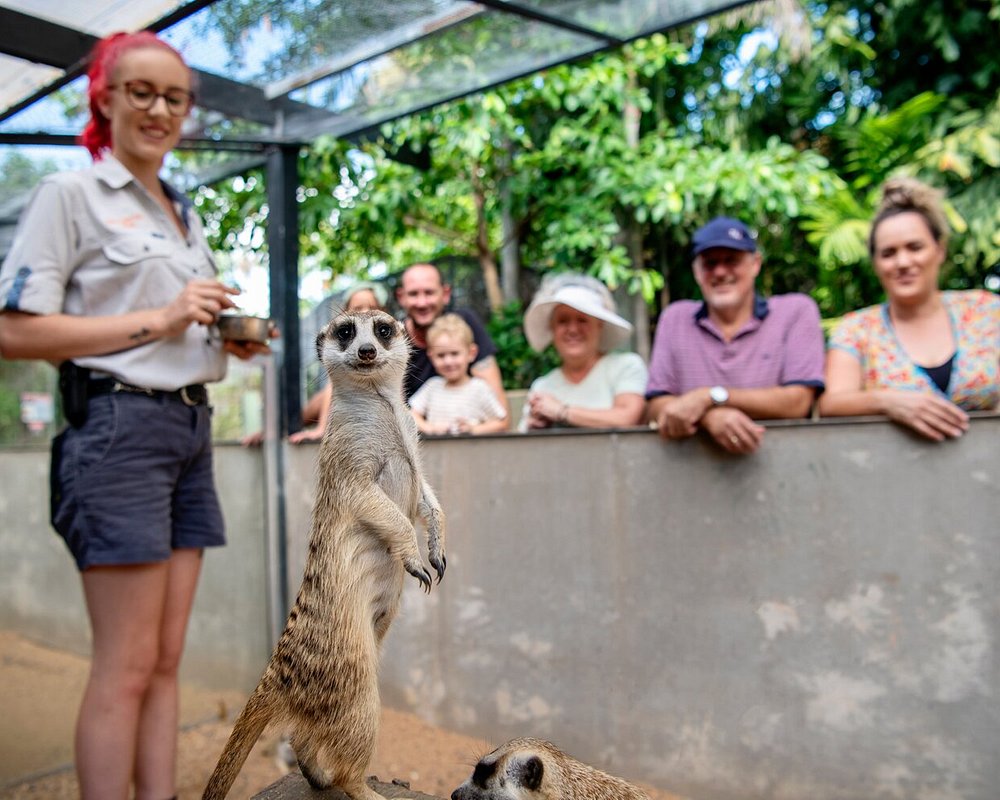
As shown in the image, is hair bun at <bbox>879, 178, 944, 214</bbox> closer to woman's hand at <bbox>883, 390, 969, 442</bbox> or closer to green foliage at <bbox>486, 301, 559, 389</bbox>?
woman's hand at <bbox>883, 390, 969, 442</bbox>

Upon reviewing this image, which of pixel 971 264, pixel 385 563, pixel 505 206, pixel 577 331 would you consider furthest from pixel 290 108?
pixel 971 264

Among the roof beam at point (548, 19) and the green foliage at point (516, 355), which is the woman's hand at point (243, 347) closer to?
the roof beam at point (548, 19)

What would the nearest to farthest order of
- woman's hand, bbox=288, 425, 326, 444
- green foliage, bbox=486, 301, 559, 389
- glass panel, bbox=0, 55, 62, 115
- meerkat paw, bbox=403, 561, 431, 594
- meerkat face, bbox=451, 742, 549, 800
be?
meerkat paw, bbox=403, 561, 431, 594
meerkat face, bbox=451, 742, 549, 800
glass panel, bbox=0, 55, 62, 115
woman's hand, bbox=288, 425, 326, 444
green foliage, bbox=486, 301, 559, 389

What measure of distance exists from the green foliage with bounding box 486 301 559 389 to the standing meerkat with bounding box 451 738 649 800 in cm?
491

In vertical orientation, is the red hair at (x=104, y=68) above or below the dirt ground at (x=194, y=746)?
above

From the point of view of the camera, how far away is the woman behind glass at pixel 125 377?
167cm

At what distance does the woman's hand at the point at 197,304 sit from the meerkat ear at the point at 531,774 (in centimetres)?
107

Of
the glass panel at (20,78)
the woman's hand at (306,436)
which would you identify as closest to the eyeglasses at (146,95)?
the glass panel at (20,78)

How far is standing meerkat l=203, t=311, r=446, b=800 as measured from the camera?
1224mm

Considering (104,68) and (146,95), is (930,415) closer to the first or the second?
(146,95)

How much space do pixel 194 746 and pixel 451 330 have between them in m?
2.19

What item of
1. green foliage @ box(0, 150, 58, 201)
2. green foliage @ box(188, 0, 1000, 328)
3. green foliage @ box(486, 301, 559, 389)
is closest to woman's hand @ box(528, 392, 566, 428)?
green foliage @ box(0, 150, 58, 201)

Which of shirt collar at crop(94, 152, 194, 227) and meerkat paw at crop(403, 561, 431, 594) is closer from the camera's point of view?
meerkat paw at crop(403, 561, 431, 594)

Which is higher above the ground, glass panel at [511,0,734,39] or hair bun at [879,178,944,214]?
glass panel at [511,0,734,39]
